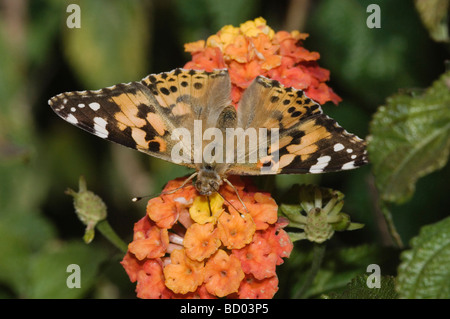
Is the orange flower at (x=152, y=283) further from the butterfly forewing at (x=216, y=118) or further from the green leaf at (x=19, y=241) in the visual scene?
the green leaf at (x=19, y=241)

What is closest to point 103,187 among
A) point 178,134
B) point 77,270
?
point 77,270

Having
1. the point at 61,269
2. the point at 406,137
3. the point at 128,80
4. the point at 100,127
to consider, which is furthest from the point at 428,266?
the point at 128,80

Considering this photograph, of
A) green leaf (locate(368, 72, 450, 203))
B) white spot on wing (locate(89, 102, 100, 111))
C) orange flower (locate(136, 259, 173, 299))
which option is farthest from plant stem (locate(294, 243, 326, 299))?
white spot on wing (locate(89, 102, 100, 111))

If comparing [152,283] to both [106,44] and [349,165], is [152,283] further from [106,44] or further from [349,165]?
[106,44]

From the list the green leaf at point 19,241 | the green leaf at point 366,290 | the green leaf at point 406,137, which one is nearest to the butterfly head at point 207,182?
the green leaf at point 366,290

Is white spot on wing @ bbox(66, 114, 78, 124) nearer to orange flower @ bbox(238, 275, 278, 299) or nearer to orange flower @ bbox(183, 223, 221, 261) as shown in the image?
orange flower @ bbox(183, 223, 221, 261)

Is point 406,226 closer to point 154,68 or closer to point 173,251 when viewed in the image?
point 173,251
